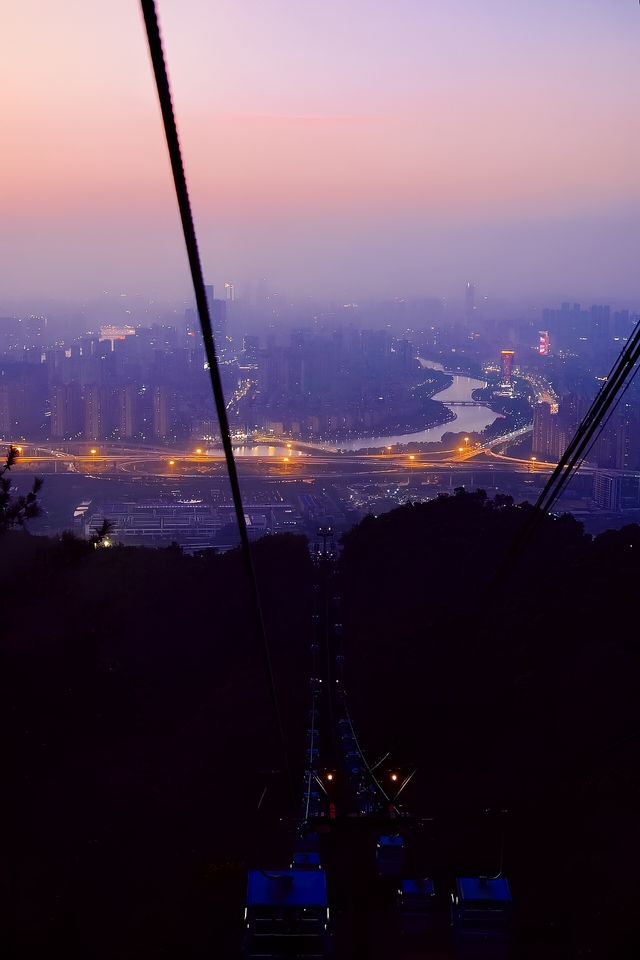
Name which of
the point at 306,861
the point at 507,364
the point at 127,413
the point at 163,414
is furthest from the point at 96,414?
the point at 306,861

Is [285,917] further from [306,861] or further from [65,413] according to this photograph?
[65,413]

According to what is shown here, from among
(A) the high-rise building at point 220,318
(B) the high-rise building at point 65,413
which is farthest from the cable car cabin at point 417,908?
(A) the high-rise building at point 220,318

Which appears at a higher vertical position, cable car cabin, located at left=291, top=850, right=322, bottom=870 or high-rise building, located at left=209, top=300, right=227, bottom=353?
high-rise building, located at left=209, top=300, right=227, bottom=353

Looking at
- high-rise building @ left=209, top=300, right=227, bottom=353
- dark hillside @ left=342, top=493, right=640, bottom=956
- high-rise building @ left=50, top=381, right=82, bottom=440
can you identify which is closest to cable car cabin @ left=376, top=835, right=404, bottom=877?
dark hillside @ left=342, top=493, right=640, bottom=956

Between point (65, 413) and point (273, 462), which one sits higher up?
point (65, 413)

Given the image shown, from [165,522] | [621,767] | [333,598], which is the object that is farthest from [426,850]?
[165,522]

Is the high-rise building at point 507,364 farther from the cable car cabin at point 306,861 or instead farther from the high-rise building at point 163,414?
the cable car cabin at point 306,861

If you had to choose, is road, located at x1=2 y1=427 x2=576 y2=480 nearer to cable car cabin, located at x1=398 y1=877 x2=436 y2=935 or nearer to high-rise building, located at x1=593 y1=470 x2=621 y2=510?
high-rise building, located at x1=593 y1=470 x2=621 y2=510
